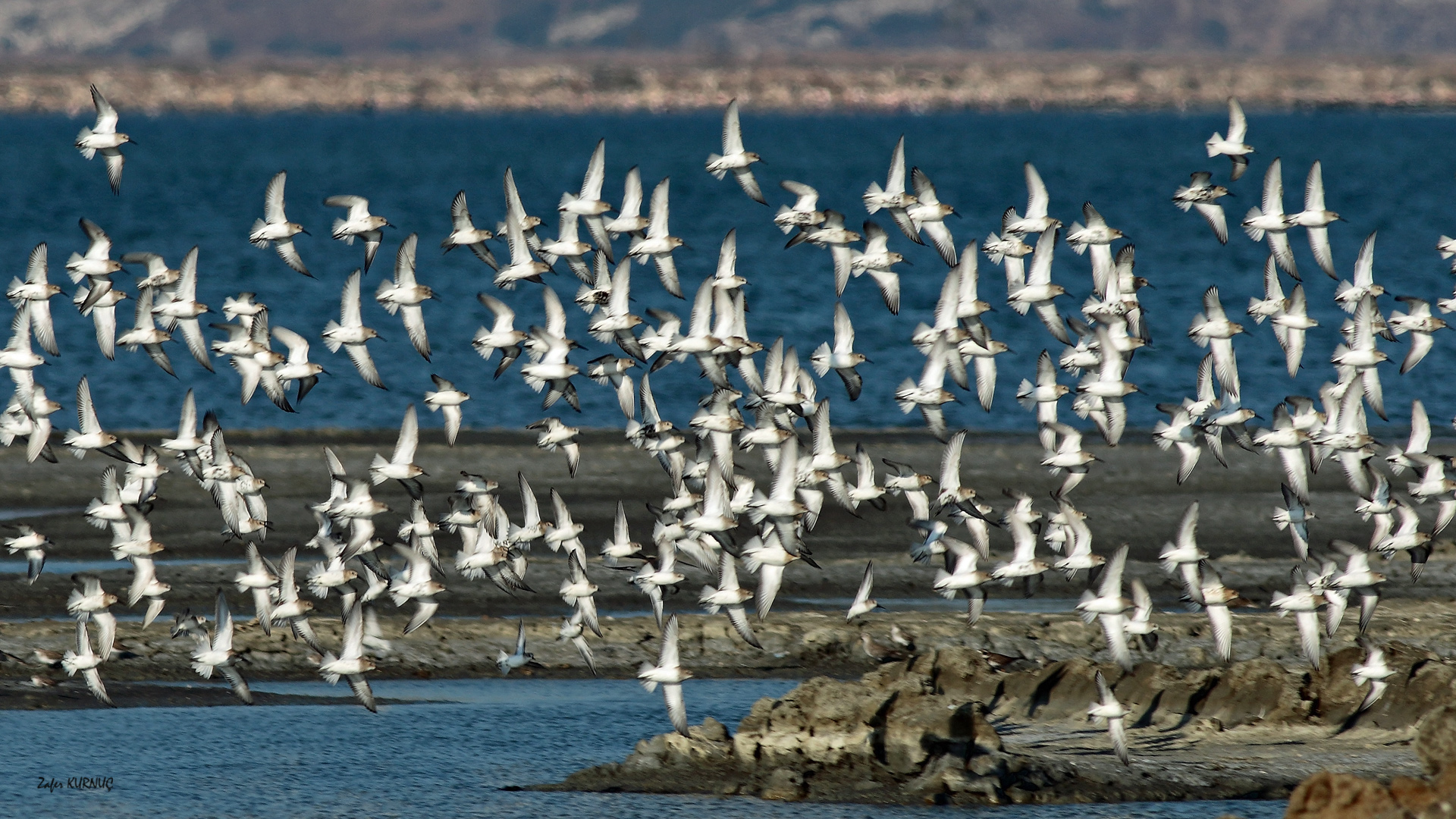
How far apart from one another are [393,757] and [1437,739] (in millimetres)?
9162

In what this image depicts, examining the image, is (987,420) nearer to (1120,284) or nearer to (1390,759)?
(1120,284)

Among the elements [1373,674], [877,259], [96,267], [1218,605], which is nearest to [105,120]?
[96,267]

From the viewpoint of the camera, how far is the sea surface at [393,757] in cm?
1647

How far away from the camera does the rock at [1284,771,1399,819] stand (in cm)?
1244

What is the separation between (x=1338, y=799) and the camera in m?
12.6

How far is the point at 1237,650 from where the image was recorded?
800 inches

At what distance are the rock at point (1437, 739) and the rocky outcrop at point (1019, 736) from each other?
7.95ft

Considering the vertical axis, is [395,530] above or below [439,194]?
above

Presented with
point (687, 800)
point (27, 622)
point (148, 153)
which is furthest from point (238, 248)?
point (148, 153)

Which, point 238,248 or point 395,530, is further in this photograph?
point 238,248

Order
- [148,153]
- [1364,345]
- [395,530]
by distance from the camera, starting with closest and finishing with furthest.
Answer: [1364,345] → [395,530] → [148,153]

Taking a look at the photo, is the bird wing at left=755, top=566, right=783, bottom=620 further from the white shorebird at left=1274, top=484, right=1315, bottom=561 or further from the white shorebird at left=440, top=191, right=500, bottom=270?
the white shorebird at left=1274, top=484, right=1315, bottom=561

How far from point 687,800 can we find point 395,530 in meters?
11.4

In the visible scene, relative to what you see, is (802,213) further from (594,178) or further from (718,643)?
(718,643)
